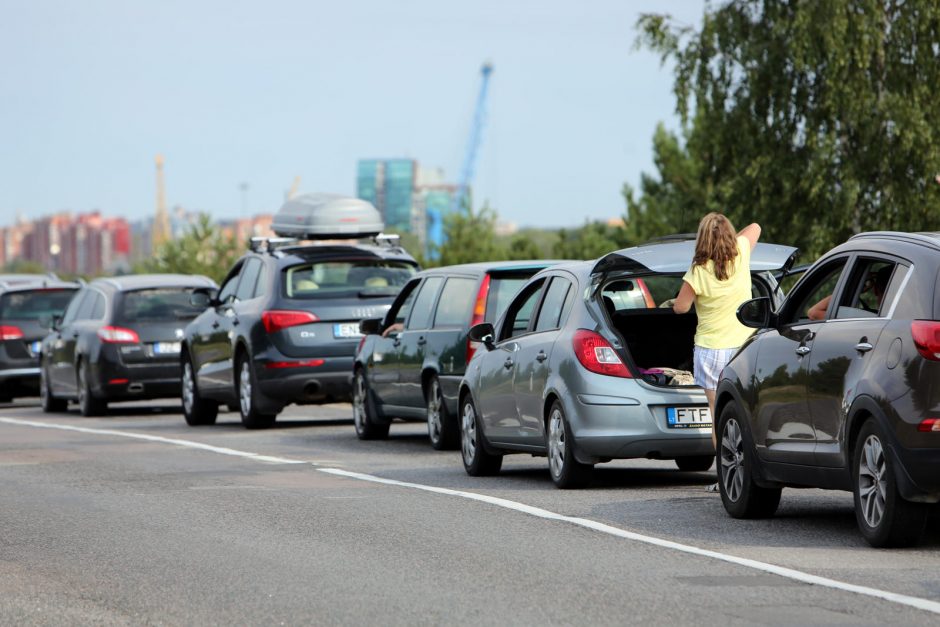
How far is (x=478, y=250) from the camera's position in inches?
3344

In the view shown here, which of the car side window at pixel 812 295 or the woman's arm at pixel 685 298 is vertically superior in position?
the car side window at pixel 812 295

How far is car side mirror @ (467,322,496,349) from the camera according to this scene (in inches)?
568

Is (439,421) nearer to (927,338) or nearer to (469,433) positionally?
(469,433)

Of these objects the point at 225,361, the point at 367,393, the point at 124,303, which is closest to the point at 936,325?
the point at 367,393

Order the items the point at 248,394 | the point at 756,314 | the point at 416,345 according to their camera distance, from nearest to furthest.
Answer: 1. the point at 756,314
2. the point at 416,345
3. the point at 248,394

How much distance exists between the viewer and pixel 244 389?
21.3 meters

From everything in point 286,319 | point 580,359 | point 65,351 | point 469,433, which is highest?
point 580,359

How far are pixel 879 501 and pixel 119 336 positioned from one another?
686 inches

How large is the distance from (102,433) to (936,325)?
1403 centimetres

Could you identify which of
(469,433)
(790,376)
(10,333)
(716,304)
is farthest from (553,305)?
(10,333)

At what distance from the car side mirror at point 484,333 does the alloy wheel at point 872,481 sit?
209 inches

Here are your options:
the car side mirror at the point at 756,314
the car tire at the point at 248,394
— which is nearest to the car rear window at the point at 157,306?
the car tire at the point at 248,394

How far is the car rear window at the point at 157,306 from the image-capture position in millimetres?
25656

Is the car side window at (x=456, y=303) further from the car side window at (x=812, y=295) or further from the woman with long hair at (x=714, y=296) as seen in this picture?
the car side window at (x=812, y=295)
